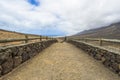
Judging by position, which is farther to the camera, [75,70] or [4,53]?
[75,70]

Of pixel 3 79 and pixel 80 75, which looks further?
pixel 80 75

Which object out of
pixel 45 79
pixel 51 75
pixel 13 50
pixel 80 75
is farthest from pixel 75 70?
pixel 13 50

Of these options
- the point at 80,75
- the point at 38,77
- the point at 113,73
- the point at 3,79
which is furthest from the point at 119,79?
the point at 3,79

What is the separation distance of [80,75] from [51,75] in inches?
46.0

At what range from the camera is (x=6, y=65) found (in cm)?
662

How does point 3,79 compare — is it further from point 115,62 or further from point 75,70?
point 115,62

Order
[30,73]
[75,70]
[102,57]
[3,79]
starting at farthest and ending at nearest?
[102,57]
[75,70]
[30,73]
[3,79]

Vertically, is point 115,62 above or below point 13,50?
below

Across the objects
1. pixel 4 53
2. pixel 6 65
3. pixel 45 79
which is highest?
pixel 4 53

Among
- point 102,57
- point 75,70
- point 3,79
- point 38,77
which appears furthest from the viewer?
point 102,57

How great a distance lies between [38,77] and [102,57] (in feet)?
13.3

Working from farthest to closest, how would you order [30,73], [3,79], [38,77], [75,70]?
[75,70] < [30,73] < [38,77] < [3,79]

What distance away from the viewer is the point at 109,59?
7.82 metres

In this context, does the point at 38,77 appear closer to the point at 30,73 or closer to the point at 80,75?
the point at 30,73
